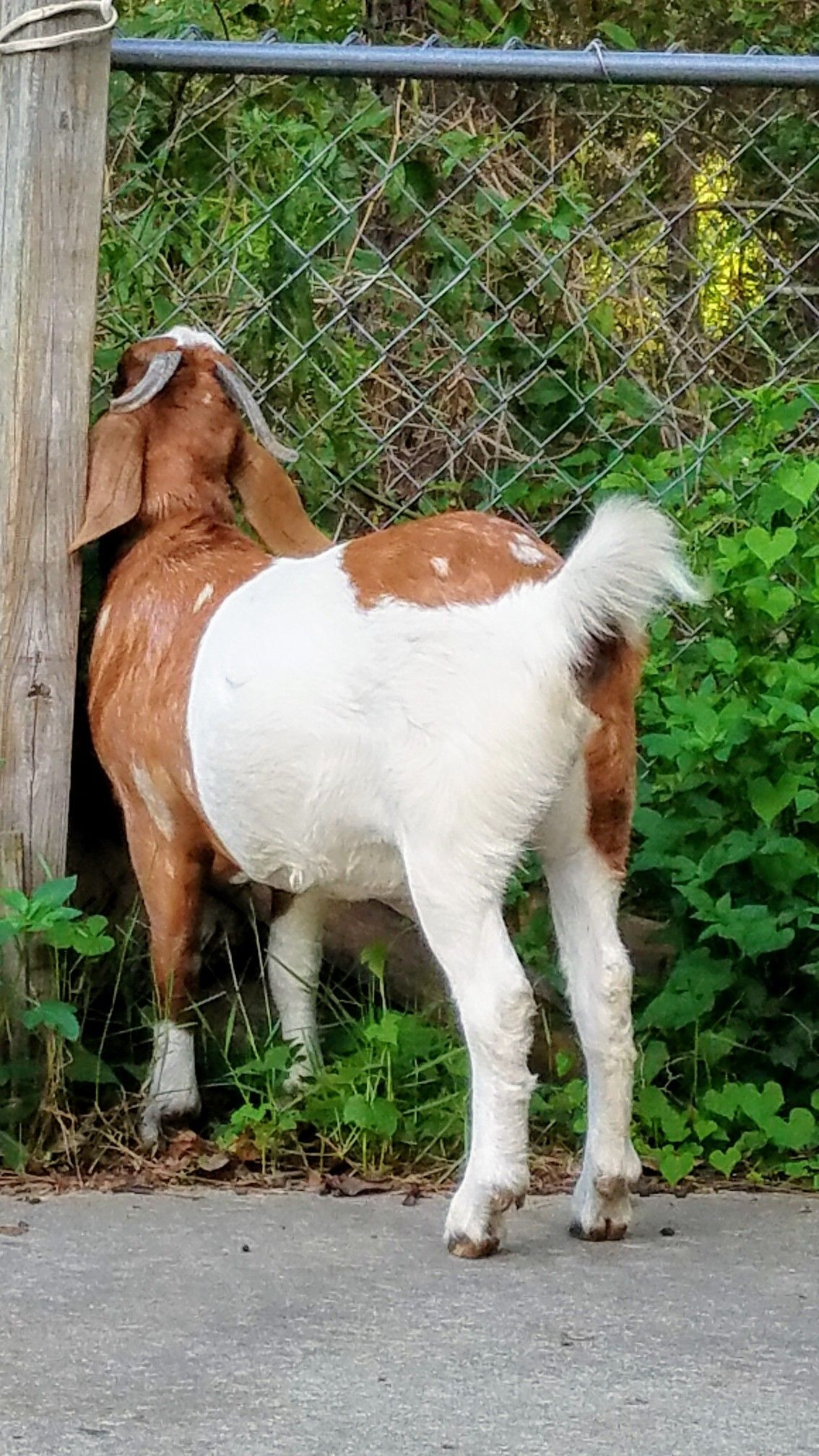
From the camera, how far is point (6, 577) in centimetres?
383

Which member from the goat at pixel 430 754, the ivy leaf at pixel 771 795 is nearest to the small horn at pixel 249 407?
the goat at pixel 430 754

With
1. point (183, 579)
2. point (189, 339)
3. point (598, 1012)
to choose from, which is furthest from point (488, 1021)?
point (189, 339)

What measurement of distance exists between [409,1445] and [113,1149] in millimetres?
1437

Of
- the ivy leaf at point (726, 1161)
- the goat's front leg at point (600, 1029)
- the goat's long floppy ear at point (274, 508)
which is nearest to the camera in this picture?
the goat's front leg at point (600, 1029)

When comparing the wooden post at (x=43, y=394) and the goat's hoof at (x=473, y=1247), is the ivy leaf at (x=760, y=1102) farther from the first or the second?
the wooden post at (x=43, y=394)

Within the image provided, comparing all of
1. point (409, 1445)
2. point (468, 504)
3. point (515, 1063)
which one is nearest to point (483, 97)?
point (468, 504)

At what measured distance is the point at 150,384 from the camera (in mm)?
4020

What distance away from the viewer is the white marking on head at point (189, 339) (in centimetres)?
414

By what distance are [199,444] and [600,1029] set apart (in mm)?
1471

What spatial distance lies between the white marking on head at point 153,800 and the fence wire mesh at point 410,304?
891 millimetres

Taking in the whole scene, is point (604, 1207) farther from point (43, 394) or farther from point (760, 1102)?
point (43, 394)

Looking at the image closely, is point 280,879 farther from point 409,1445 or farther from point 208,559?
point 409,1445

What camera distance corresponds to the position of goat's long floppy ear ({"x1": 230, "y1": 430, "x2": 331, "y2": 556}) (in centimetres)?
410

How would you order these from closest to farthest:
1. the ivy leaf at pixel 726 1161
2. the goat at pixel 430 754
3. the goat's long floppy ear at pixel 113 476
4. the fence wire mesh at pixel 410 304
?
the goat at pixel 430 754, the ivy leaf at pixel 726 1161, the goat's long floppy ear at pixel 113 476, the fence wire mesh at pixel 410 304
